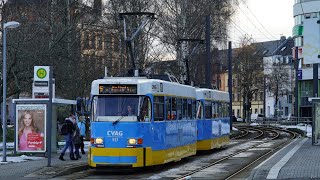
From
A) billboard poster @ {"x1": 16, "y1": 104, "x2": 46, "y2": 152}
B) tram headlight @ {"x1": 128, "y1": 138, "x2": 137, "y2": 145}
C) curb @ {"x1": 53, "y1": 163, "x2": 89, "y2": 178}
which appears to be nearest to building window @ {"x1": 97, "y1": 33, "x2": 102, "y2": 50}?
billboard poster @ {"x1": 16, "y1": 104, "x2": 46, "y2": 152}

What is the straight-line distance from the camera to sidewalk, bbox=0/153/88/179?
1766cm

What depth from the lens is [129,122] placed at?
1869 cm

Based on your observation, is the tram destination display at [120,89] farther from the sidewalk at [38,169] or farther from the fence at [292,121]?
the fence at [292,121]

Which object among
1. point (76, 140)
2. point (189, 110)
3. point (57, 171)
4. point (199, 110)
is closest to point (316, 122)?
point (199, 110)

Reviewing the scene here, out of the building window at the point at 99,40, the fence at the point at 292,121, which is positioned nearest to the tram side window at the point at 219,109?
the building window at the point at 99,40

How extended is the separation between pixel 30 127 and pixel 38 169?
3.44 metres

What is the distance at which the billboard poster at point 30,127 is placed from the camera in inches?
864

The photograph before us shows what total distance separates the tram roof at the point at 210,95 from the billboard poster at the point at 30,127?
7.54 metres

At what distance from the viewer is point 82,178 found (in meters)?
18.0

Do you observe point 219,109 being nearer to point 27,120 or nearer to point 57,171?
point 27,120

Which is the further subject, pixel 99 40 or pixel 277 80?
pixel 277 80

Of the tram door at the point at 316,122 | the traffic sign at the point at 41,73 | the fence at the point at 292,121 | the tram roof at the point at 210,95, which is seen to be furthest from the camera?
the fence at the point at 292,121

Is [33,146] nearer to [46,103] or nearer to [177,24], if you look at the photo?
[46,103]

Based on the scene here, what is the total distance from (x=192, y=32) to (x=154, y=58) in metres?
3.55
